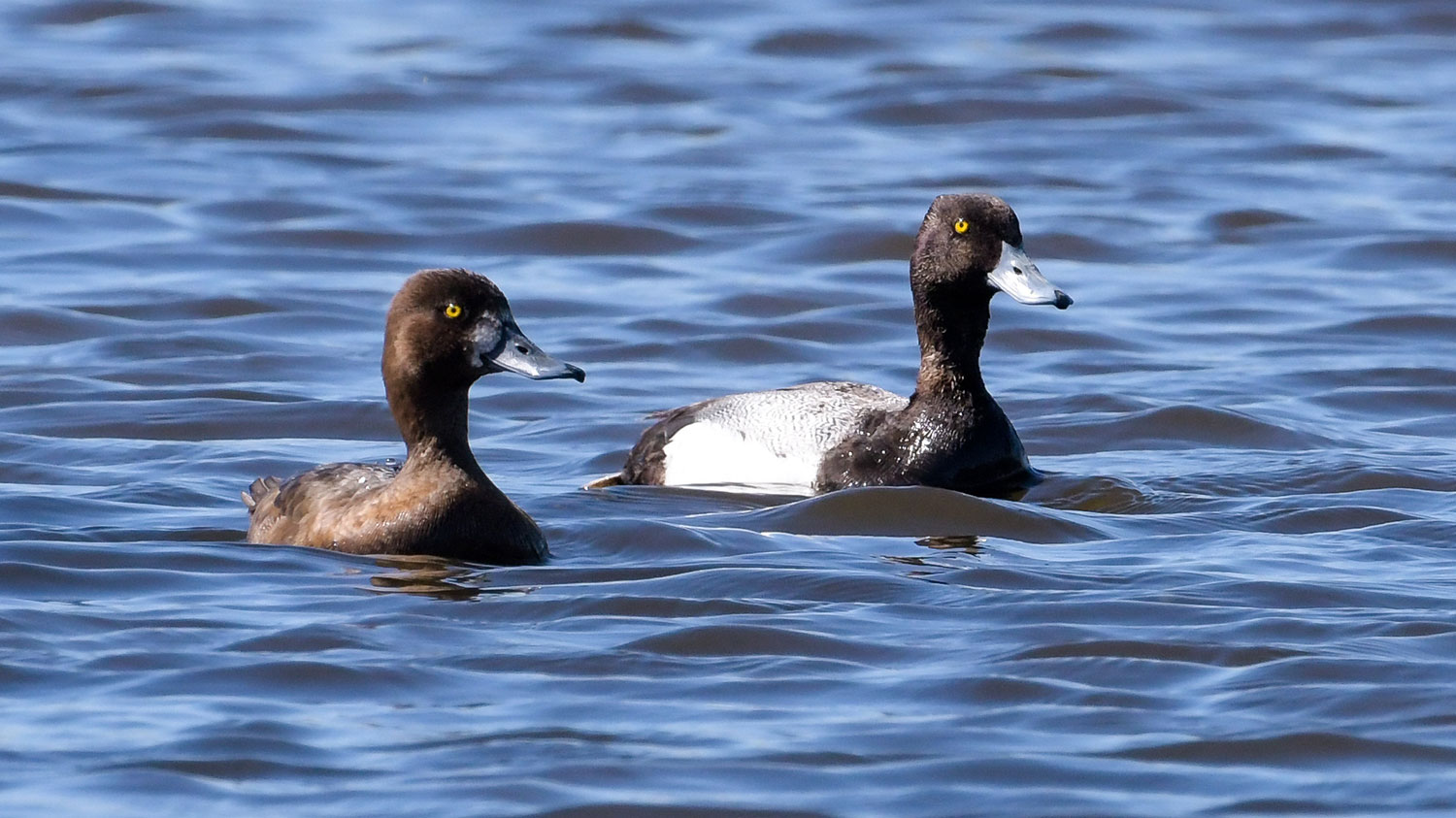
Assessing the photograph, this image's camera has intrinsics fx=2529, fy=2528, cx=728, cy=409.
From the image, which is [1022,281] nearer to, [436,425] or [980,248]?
[980,248]

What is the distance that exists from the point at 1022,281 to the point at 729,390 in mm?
2862

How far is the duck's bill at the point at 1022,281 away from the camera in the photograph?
35.8ft

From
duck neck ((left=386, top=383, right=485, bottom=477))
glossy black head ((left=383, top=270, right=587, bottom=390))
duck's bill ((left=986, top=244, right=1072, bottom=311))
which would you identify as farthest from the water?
duck's bill ((left=986, top=244, right=1072, bottom=311))

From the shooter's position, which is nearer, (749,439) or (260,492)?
(260,492)

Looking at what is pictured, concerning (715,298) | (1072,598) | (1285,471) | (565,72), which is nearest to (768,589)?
(1072,598)

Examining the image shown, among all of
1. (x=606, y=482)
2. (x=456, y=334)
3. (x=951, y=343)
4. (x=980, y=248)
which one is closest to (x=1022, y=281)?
(x=980, y=248)

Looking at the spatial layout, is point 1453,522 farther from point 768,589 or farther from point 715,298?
point 715,298

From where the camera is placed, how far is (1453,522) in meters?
10.0

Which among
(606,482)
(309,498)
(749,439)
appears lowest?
(606,482)

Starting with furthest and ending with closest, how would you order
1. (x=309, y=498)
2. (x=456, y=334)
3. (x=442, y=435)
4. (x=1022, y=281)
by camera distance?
1. (x=1022, y=281)
2. (x=309, y=498)
3. (x=442, y=435)
4. (x=456, y=334)

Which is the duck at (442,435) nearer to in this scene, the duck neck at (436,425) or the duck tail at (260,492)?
the duck neck at (436,425)

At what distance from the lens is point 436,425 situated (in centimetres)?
904

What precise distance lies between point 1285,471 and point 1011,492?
4.10ft

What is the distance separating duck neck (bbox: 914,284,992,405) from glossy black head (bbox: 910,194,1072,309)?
103mm
